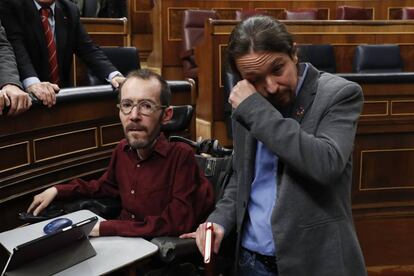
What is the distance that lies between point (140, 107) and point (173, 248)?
0.24 m

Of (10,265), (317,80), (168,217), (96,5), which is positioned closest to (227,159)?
(168,217)

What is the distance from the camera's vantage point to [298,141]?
2.20 feet

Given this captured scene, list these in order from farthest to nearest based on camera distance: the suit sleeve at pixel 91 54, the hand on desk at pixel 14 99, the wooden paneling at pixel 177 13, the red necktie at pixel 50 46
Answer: the wooden paneling at pixel 177 13
the suit sleeve at pixel 91 54
the red necktie at pixel 50 46
the hand on desk at pixel 14 99

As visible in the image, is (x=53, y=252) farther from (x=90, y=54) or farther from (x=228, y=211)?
(x=90, y=54)

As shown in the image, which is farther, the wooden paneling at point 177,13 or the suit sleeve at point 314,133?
the wooden paneling at point 177,13

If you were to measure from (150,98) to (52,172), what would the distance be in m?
0.41

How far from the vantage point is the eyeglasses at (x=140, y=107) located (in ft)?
2.96

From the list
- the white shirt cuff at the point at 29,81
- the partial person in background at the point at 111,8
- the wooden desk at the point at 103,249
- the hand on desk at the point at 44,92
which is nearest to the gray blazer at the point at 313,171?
the wooden desk at the point at 103,249

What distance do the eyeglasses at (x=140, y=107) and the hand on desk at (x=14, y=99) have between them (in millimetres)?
252

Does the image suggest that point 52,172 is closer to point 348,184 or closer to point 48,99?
point 48,99

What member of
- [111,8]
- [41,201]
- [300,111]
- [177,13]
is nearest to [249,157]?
[300,111]

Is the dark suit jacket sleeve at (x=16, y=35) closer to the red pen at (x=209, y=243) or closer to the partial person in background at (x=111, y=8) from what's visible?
the red pen at (x=209, y=243)

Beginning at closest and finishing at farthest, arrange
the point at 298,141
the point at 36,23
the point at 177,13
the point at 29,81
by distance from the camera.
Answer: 1. the point at 298,141
2. the point at 29,81
3. the point at 36,23
4. the point at 177,13

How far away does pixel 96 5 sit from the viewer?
144 inches
